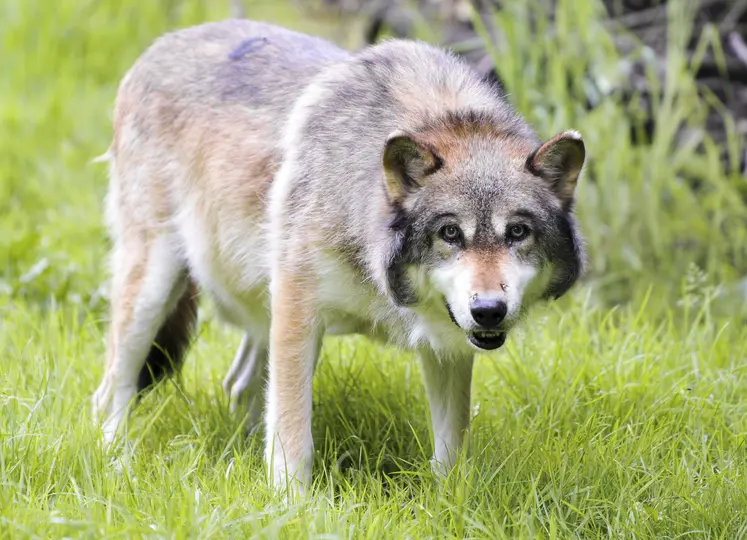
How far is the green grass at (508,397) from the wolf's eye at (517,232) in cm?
52

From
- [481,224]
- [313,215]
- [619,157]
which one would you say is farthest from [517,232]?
[619,157]

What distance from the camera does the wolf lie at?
10.6 feet

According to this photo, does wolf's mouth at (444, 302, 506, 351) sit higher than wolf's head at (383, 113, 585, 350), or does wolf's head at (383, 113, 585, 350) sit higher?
wolf's head at (383, 113, 585, 350)

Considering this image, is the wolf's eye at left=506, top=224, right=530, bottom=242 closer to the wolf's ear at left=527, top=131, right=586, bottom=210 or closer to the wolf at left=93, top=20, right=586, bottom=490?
the wolf at left=93, top=20, right=586, bottom=490

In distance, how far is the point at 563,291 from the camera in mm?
3463

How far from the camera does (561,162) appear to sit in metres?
3.33

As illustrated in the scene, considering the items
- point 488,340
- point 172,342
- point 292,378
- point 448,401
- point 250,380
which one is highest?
point 488,340

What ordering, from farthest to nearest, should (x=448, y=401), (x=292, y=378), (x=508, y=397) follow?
(x=508, y=397) < (x=448, y=401) < (x=292, y=378)

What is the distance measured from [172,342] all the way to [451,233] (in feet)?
5.92

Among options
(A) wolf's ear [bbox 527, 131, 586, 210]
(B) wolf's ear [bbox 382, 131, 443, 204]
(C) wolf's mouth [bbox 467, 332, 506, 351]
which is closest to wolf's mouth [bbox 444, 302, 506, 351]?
(C) wolf's mouth [bbox 467, 332, 506, 351]

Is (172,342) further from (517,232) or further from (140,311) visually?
(517,232)

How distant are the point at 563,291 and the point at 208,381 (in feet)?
6.34

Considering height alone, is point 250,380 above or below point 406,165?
below

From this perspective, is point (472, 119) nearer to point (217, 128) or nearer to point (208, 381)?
point (217, 128)
